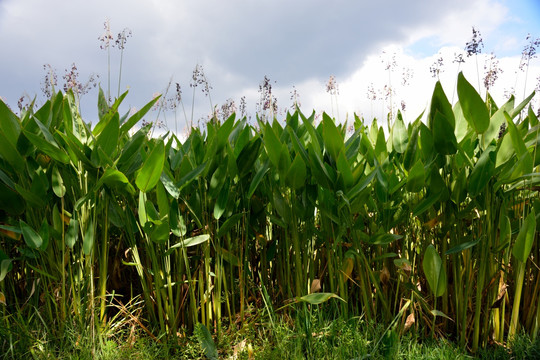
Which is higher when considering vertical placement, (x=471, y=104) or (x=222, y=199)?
(x=471, y=104)

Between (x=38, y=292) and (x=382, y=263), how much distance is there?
131 cm

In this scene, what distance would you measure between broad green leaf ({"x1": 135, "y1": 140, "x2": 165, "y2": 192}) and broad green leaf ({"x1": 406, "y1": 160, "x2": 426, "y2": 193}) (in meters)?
0.77

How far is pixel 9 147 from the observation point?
133 cm

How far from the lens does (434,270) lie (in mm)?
1323

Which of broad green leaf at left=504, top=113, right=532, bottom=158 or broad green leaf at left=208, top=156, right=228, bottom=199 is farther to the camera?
broad green leaf at left=208, top=156, right=228, bottom=199

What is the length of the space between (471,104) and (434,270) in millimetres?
534

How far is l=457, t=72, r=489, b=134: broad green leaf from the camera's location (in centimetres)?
129

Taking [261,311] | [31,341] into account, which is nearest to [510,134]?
[261,311]

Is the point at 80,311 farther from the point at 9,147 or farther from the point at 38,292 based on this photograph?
the point at 9,147

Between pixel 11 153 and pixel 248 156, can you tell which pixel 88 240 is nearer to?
pixel 11 153

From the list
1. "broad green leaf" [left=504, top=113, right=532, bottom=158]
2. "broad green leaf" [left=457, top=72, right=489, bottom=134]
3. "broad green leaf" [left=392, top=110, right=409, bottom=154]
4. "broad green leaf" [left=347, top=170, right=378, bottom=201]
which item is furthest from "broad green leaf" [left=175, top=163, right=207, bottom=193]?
"broad green leaf" [left=504, top=113, right=532, bottom=158]

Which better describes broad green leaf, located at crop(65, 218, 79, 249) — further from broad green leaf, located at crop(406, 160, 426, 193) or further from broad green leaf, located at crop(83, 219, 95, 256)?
broad green leaf, located at crop(406, 160, 426, 193)

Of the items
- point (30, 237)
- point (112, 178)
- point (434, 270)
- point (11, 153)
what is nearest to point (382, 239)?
point (434, 270)

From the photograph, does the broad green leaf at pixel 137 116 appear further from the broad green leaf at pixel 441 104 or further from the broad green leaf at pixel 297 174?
the broad green leaf at pixel 441 104
